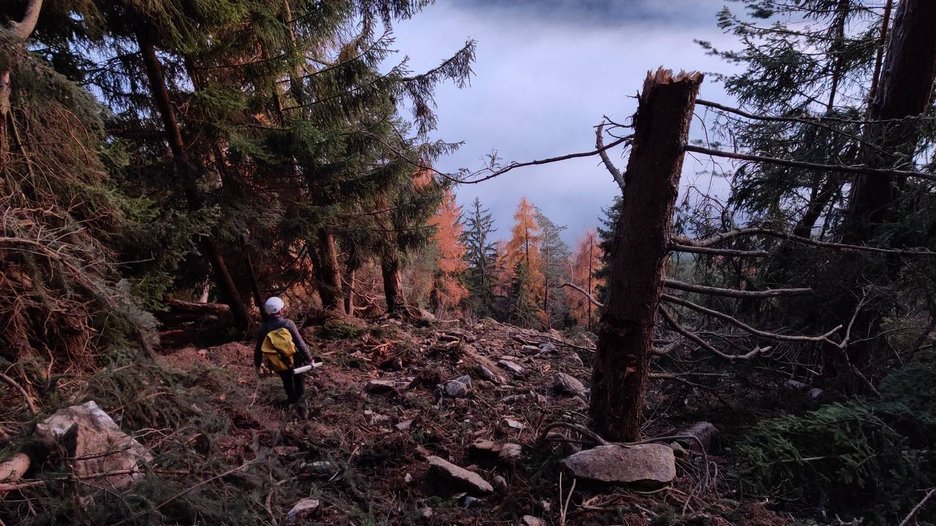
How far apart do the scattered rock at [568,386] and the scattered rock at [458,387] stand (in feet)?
4.06

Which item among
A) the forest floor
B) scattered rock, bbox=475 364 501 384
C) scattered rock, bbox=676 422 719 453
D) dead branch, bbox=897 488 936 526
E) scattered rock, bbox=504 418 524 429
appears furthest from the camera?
scattered rock, bbox=475 364 501 384

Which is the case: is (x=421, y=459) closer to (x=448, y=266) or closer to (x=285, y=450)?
(x=285, y=450)

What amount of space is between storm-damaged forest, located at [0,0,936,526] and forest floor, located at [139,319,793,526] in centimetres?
4

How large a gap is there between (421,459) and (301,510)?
3.69 ft

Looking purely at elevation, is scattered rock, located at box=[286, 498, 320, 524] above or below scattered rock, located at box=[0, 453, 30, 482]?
below

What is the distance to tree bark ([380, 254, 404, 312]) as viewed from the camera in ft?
36.7

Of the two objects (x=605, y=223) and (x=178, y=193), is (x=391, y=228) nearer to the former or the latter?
(x=178, y=193)

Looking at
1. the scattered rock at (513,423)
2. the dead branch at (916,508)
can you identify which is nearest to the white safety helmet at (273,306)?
the scattered rock at (513,423)

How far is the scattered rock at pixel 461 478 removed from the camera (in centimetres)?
340

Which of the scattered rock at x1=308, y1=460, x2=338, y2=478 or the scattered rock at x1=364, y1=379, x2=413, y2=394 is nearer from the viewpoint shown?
the scattered rock at x1=308, y1=460, x2=338, y2=478

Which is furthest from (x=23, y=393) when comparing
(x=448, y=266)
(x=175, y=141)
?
(x=448, y=266)

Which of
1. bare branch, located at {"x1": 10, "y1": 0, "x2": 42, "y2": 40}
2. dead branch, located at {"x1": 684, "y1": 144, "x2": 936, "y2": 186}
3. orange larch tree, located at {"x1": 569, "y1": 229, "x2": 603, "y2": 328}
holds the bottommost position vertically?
orange larch tree, located at {"x1": 569, "y1": 229, "x2": 603, "y2": 328}

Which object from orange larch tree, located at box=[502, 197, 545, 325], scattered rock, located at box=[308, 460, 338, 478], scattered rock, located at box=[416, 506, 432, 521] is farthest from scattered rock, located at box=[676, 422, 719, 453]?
orange larch tree, located at box=[502, 197, 545, 325]

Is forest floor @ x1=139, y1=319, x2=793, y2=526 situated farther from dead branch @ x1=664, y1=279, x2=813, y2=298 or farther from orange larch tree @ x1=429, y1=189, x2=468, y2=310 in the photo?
orange larch tree @ x1=429, y1=189, x2=468, y2=310
